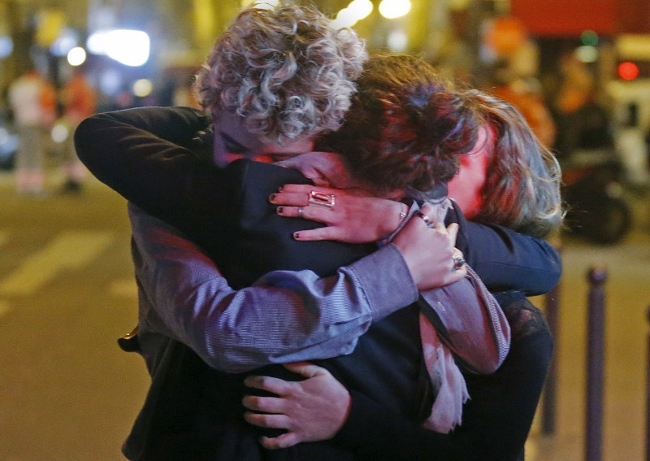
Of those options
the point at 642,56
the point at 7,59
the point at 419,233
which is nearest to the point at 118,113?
the point at 419,233

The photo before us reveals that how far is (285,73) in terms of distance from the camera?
1640 millimetres

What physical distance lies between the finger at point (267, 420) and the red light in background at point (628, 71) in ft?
48.4

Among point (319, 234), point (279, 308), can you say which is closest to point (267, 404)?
point (279, 308)

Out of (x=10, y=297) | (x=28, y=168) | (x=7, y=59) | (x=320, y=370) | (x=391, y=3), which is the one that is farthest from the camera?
(x=7, y=59)

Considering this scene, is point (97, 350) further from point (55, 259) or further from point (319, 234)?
point (319, 234)

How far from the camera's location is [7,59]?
27734mm

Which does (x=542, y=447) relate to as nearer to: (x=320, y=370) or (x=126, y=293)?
(x=320, y=370)

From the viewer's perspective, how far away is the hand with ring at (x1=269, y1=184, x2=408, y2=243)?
172 cm

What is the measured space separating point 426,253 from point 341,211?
0.18 metres

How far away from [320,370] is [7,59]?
28.1m

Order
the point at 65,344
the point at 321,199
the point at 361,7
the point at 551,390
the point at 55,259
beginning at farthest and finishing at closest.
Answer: the point at 361,7
the point at 55,259
the point at 65,344
the point at 551,390
the point at 321,199

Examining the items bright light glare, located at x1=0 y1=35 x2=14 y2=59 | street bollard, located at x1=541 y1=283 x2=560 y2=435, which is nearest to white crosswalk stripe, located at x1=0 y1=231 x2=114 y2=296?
street bollard, located at x1=541 y1=283 x2=560 y2=435

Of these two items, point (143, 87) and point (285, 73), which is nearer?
point (285, 73)

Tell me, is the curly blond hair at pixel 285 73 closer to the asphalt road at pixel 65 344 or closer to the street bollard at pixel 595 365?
the street bollard at pixel 595 365
